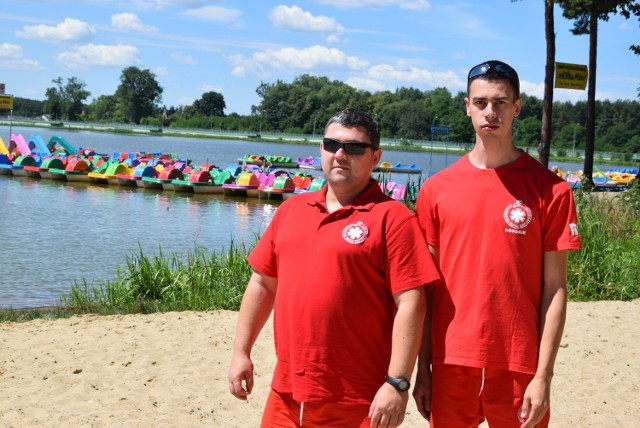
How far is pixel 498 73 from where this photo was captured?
2.97 meters

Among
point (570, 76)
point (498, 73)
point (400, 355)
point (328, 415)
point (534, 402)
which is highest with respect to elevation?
point (570, 76)

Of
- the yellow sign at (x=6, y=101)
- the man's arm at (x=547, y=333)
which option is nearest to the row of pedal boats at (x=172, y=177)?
the yellow sign at (x=6, y=101)

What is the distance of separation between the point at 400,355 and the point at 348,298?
0.86ft

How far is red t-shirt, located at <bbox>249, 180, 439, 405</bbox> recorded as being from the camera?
286 centimetres

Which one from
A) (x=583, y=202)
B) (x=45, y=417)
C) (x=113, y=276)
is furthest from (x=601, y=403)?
(x=113, y=276)

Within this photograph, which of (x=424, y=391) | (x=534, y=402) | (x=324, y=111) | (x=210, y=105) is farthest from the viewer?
(x=210, y=105)

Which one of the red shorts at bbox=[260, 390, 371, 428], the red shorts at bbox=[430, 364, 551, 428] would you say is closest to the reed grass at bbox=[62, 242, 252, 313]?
the red shorts at bbox=[260, 390, 371, 428]

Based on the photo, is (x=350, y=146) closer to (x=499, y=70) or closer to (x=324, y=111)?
(x=499, y=70)

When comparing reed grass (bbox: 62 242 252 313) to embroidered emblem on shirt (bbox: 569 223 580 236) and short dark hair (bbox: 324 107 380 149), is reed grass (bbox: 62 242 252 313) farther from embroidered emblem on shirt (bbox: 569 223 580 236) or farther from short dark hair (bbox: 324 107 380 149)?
embroidered emblem on shirt (bbox: 569 223 580 236)

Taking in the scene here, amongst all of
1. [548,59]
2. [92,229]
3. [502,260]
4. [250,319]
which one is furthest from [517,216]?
[92,229]

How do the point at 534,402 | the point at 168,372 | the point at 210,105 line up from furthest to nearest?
the point at 210,105
the point at 168,372
the point at 534,402

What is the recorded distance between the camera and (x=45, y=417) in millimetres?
5238

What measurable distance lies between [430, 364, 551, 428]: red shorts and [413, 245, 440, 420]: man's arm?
45mm

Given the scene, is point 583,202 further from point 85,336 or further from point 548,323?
point 548,323
